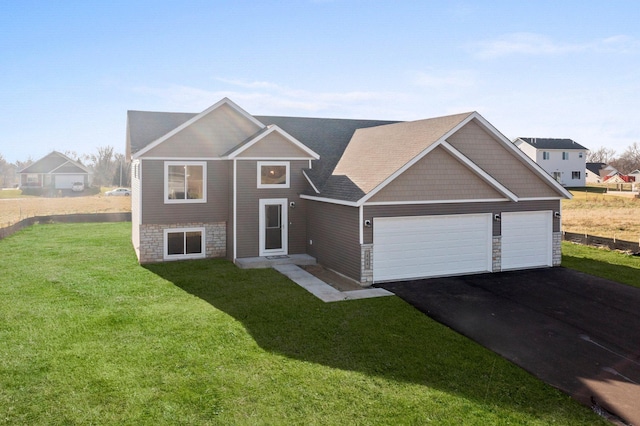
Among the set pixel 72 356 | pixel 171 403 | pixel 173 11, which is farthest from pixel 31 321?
pixel 173 11

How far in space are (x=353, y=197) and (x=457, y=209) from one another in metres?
3.75

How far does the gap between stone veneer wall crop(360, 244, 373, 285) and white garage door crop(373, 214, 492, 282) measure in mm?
172

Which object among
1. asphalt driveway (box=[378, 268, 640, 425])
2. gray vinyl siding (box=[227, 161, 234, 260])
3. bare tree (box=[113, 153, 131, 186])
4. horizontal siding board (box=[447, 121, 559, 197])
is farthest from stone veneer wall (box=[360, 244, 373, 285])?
bare tree (box=[113, 153, 131, 186])

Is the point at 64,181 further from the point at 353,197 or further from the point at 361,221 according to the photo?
Result: the point at 361,221

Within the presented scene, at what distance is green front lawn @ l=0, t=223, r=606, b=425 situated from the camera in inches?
280

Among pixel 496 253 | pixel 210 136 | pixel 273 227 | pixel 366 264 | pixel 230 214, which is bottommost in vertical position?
pixel 366 264

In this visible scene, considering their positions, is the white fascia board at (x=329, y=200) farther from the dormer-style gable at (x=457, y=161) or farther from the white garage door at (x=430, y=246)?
the white garage door at (x=430, y=246)

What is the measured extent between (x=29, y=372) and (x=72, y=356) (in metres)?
0.81

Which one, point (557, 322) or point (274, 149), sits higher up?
point (274, 149)

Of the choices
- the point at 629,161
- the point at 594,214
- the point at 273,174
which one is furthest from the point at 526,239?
the point at 629,161

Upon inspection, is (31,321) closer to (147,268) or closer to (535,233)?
(147,268)

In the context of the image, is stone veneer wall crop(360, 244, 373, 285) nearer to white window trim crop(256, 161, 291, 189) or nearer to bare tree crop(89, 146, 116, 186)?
white window trim crop(256, 161, 291, 189)

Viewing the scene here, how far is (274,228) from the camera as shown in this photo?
1931 cm

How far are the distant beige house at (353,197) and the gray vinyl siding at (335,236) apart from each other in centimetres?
4
